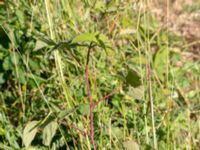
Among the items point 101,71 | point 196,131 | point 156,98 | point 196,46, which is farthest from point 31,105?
point 196,46

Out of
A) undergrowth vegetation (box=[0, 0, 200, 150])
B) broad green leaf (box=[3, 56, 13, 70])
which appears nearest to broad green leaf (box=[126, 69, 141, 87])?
undergrowth vegetation (box=[0, 0, 200, 150])

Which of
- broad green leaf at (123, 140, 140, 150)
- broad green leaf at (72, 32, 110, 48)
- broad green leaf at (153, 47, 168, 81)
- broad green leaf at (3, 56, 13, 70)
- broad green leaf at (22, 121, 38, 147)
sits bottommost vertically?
broad green leaf at (123, 140, 140, 150)

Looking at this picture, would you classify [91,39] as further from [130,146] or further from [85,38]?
[130,146]

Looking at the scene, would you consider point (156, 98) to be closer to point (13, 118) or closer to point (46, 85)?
point (46, 85)

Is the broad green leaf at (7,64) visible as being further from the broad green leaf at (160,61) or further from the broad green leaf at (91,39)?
the broad green leaf at (91,39)

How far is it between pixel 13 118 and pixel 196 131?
0.71 metres

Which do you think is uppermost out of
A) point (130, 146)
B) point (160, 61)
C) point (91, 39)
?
point (91, 39)

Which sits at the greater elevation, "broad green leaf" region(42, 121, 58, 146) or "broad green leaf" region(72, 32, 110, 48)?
"broad green leaf" region(72, 32, 110, 48)

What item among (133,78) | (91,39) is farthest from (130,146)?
(91,39)

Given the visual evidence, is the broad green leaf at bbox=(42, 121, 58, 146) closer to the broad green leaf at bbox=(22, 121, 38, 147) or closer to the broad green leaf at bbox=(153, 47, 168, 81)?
the broad green leaf at bbox=(22, 121, 38, 147)

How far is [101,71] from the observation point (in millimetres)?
2197

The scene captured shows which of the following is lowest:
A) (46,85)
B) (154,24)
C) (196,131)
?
(196,131)

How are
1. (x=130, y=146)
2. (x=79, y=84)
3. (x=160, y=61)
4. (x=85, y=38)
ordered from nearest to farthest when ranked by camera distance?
(x=85, y=38), (x=130, y=146), (x=79, y=84), (x=160, y=61)

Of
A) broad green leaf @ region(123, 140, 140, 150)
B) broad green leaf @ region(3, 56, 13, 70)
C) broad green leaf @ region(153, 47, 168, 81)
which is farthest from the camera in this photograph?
broad green leaf @ region(153, 47, 168, 81)
